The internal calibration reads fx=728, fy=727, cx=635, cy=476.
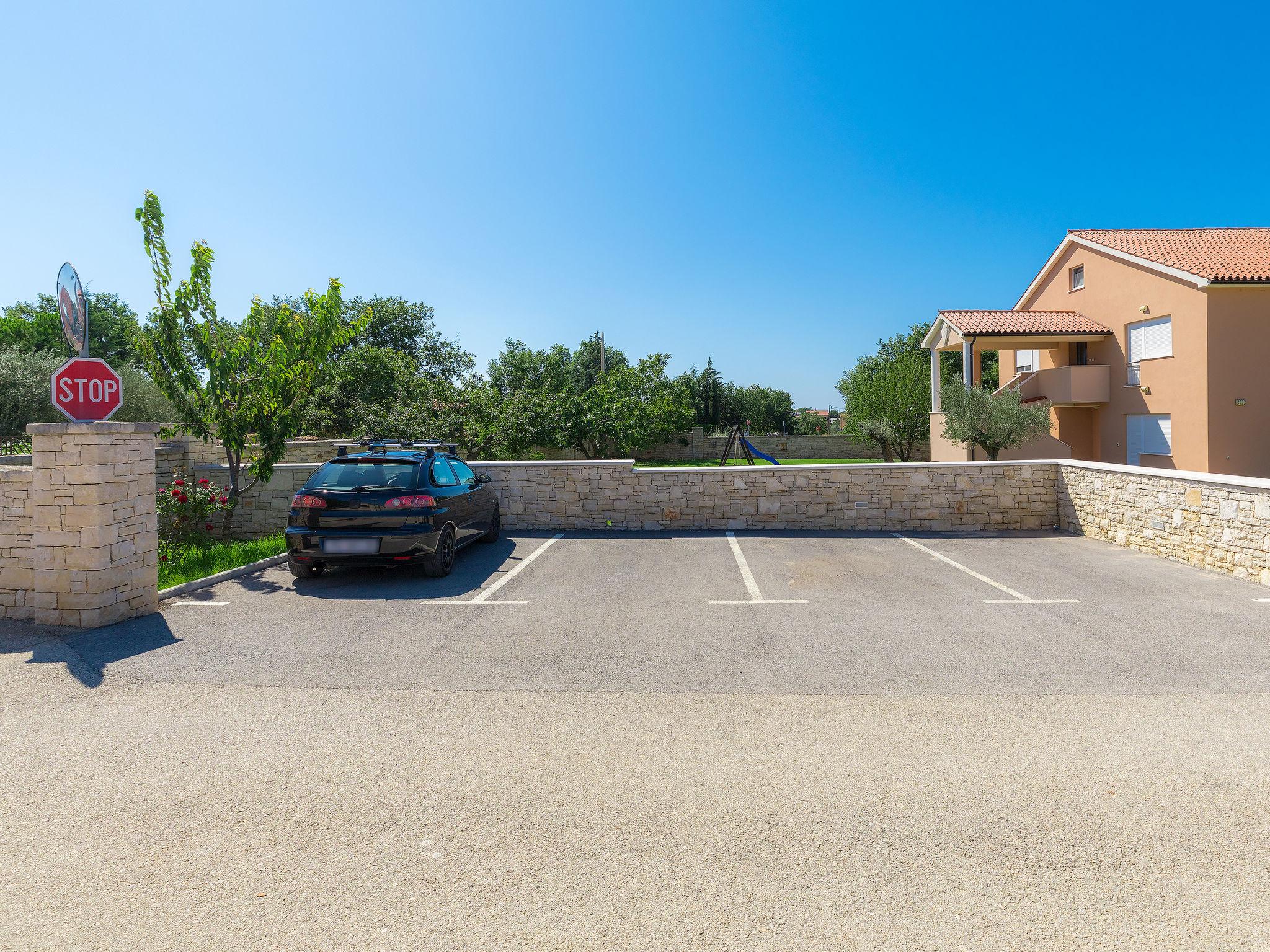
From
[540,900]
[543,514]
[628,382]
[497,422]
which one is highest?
[628,382]

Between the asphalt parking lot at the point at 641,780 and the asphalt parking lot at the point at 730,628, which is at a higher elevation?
the asphalt parking lot at the point at 730,628

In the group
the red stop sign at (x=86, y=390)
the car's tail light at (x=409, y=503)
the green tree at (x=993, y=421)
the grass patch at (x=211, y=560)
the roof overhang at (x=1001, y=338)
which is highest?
the roof overhang at (x=1001, y=338)

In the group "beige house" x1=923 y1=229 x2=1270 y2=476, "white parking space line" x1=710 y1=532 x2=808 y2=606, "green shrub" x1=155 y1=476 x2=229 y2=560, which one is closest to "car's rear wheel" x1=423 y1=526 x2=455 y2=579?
"white parking space line" x1=710 y1=532 x2=808 y2=606

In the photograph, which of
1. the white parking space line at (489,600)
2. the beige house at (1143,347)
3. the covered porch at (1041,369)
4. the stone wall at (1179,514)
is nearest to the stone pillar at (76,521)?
the white parking space line at (489,600)

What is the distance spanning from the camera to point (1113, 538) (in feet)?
37.7

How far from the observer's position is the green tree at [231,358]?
10.8m

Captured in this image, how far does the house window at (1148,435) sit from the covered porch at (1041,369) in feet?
4.43

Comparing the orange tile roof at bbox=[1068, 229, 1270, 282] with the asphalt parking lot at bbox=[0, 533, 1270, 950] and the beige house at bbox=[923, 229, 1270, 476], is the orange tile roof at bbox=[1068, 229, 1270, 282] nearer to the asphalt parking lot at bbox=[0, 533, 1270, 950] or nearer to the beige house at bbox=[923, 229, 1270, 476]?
the beige house at bbox=[923, 229, 1270, 476]

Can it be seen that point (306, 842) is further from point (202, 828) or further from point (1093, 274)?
point (1093, 274)

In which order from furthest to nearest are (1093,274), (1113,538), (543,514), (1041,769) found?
1. (1093,274)
2. (543,514)
3. (1113,538)
4. (1041,769)

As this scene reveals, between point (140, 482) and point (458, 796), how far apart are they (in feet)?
18.4

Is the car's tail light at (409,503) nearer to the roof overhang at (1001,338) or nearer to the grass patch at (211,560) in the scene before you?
the grass patch at (211,560)

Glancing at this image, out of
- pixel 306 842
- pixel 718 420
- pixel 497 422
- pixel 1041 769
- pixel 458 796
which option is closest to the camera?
pixel 306 842

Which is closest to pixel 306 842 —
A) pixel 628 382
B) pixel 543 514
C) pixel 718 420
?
pixel 543 514
